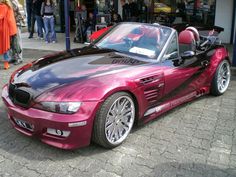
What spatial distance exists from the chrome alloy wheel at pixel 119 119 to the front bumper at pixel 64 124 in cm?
28

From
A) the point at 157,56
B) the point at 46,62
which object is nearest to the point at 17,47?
the point at 46,62

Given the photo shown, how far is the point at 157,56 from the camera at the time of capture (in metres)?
4.69

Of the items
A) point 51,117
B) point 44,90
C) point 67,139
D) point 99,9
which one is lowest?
point 67,139

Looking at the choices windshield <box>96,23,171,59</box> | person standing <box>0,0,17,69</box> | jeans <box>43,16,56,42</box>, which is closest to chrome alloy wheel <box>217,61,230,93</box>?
windshield <box>96,23,171,59</box>

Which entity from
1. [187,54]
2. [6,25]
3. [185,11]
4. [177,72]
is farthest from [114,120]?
[185,11]

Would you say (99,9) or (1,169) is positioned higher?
(99,9)

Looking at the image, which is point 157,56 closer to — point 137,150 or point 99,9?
point 137,150

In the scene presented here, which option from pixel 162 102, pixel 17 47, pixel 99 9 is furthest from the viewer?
pixel 99 9

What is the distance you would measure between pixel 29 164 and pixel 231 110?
11.1 feet

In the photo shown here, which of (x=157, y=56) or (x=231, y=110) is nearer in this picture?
(x=157, y=56)

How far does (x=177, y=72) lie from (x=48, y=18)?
797cm

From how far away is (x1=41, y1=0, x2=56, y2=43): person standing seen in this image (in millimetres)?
11562

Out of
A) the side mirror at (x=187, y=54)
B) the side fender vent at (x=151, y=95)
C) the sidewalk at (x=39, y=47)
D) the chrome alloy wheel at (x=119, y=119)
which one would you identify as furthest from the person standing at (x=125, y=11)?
the chrome alloy wheel at (x=119, y=119)

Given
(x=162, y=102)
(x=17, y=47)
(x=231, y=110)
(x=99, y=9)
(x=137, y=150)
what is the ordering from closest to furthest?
(x=137, y=150)
(x=162, y=102)
(x=231, y=110)
(x=17, y=47)
(x=99, y=9)
